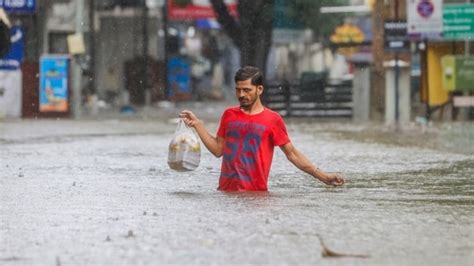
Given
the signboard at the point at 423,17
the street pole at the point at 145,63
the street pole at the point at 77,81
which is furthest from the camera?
the street pole at the point at 145,63

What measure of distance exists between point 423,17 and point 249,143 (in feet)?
55.2

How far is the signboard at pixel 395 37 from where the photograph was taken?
2714cm

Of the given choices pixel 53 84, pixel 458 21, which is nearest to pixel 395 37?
pixel 458 21

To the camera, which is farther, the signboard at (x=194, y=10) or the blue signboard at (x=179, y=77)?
the blue signboard at (x=179, y=77)

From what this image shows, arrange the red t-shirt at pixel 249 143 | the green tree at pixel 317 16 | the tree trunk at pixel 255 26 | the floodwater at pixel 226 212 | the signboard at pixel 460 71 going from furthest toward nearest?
the green tree at pixel 317 16 → the tree trunk at pixel 255 26 → the signboard at pixel 460 71 → the red t-shirt at pixel 249 143 → the floodwater at pixel 226 212

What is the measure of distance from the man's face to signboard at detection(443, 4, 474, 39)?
1905cm

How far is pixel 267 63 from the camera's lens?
40219mm

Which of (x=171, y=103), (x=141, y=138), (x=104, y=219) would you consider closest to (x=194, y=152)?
(x=104, y=219)

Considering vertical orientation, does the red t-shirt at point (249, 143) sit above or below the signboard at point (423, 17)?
below

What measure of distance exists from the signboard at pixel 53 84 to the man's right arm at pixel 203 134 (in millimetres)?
23570

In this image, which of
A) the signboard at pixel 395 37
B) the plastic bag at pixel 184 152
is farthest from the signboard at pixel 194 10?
the plastic bag at pixel 184 152

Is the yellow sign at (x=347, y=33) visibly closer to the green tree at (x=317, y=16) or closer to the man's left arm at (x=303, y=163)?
the green tree at (x=317, y=16)

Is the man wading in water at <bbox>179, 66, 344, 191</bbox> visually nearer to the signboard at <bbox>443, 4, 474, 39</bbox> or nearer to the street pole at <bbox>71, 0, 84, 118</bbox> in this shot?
the signboard at <bbox>443, 4, 474, 39</bbox>

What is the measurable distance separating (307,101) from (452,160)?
776 inches
